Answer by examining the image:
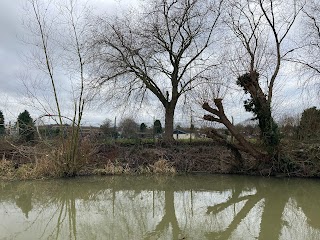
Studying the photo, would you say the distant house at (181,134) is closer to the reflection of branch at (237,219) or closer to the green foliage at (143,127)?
the green foliage at (143,127)

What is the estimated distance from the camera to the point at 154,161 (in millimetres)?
19078

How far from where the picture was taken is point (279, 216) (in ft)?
28.9

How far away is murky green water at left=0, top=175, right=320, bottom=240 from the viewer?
24.0 ft

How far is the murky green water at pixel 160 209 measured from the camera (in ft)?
24.0

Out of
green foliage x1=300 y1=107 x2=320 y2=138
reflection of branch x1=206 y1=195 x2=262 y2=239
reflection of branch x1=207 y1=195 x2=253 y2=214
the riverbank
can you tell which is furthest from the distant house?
reflection of branch x1=207 y1=195 x2=253 y2=214

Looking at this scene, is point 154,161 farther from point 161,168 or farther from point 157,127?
point 157,127

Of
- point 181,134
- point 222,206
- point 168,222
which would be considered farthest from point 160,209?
point 181,134

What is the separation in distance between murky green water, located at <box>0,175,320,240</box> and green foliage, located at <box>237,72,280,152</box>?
6.63 ft

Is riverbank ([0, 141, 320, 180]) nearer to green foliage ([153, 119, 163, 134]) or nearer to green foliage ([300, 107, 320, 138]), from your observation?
green foliage ([300, 107, 320, 138])

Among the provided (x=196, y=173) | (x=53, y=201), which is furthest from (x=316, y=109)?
(x=53, y=201)

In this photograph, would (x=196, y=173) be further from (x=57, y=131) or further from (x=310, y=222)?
(x=310, y=222)

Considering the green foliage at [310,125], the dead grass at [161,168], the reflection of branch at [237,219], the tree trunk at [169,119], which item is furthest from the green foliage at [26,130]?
the green foliage at [310,125]

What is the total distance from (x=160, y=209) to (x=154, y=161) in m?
9.39

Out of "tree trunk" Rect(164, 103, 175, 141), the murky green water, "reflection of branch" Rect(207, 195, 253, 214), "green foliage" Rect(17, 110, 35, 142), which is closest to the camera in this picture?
the murky green water
